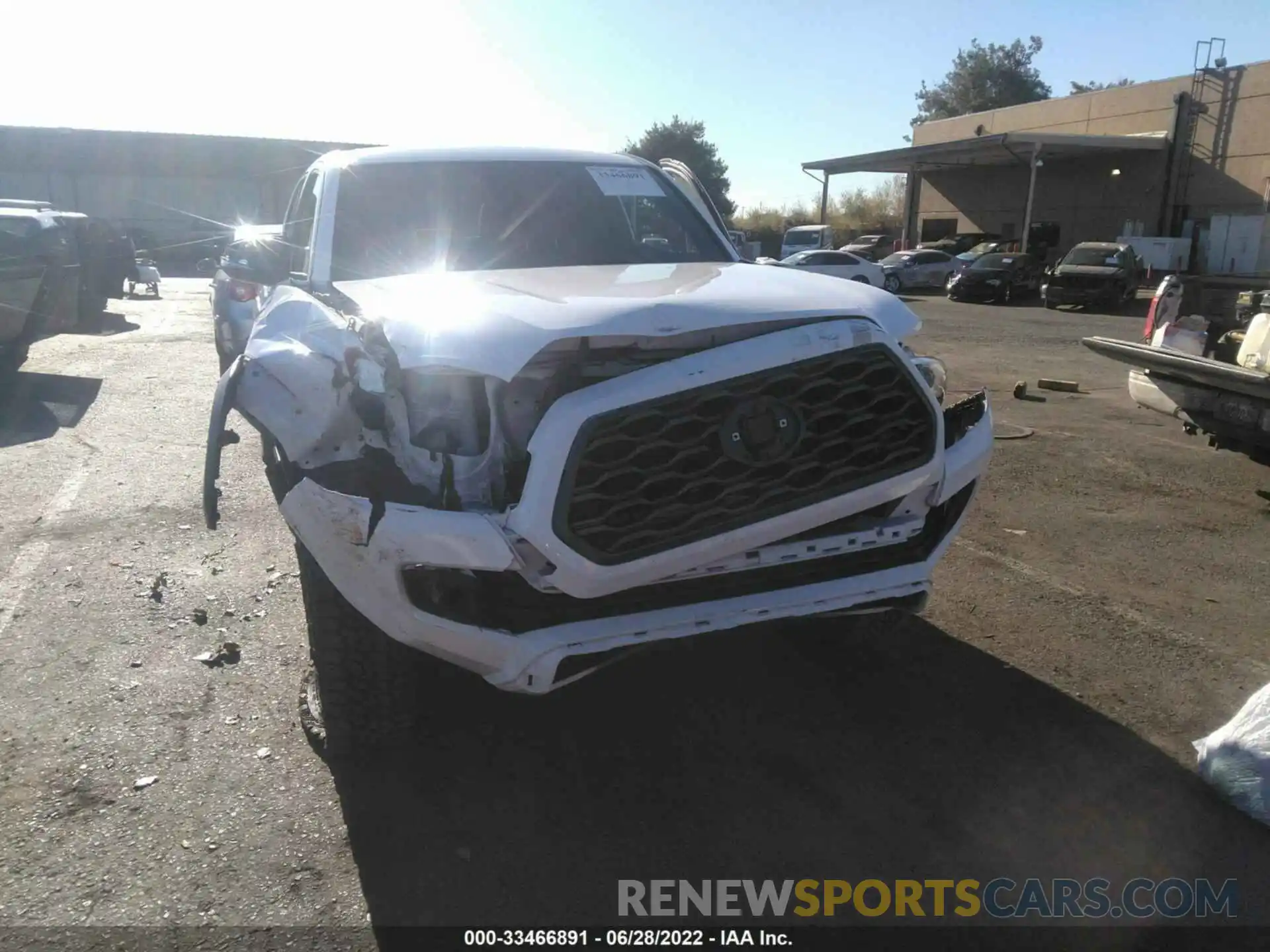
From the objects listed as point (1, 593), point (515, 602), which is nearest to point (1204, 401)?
point (515, 602)

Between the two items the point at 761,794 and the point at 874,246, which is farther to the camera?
the point at 874,246

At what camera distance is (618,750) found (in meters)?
3.27

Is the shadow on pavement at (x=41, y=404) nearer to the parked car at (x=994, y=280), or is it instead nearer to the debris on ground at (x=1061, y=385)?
the debris on ground at (x=1061, y=385)

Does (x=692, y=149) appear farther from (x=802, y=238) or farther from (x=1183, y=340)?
(x=1183, y=340)

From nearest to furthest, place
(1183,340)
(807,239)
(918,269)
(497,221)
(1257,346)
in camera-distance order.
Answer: (497,221) → (1257,346) → (1183,340) → (918,269) → (807,239)

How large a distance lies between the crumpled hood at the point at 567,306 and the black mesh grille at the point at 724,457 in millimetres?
205

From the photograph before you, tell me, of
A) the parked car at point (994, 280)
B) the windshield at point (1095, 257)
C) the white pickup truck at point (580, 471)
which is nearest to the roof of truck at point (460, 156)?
the white pickup truck at point (580, 471)

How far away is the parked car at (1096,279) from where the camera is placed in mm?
23344

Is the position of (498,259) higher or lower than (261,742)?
higher

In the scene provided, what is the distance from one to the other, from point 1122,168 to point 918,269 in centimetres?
978

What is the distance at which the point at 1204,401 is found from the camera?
6406 millimetres

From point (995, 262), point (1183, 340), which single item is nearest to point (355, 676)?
point (1183, 340)

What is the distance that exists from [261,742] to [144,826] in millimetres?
496

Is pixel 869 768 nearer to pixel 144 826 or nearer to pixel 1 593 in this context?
pixel 144 826
